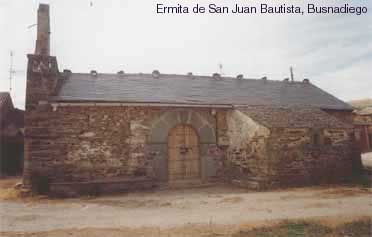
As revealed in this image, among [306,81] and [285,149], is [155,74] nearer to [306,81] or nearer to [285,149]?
[285,149]

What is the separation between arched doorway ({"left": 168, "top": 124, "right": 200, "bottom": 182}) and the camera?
1203 centimetres

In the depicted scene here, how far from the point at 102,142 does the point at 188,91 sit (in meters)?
4.43

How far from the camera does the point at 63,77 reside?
42.7 feet

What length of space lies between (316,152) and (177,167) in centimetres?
509

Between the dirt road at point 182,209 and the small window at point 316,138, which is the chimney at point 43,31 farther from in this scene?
the small window at point 316,138

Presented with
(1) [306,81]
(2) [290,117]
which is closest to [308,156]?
(2) [290,117]

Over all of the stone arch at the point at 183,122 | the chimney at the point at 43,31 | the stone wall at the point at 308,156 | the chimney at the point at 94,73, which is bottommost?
the stone wall at the point at 308,156

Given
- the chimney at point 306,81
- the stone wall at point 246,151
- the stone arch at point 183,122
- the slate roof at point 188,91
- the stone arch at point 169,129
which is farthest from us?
the chimney at point 306,81

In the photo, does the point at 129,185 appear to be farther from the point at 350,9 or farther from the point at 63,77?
the point at 350,9

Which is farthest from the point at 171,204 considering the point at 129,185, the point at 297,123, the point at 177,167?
the point at 297,123

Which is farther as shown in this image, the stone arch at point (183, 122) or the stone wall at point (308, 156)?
the stone arch at point (183, 122)

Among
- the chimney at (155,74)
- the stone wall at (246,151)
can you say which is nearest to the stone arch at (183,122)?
the stone wall at (246,151)

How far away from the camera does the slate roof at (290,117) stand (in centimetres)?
1128

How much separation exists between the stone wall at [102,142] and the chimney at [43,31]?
7.79 ft
